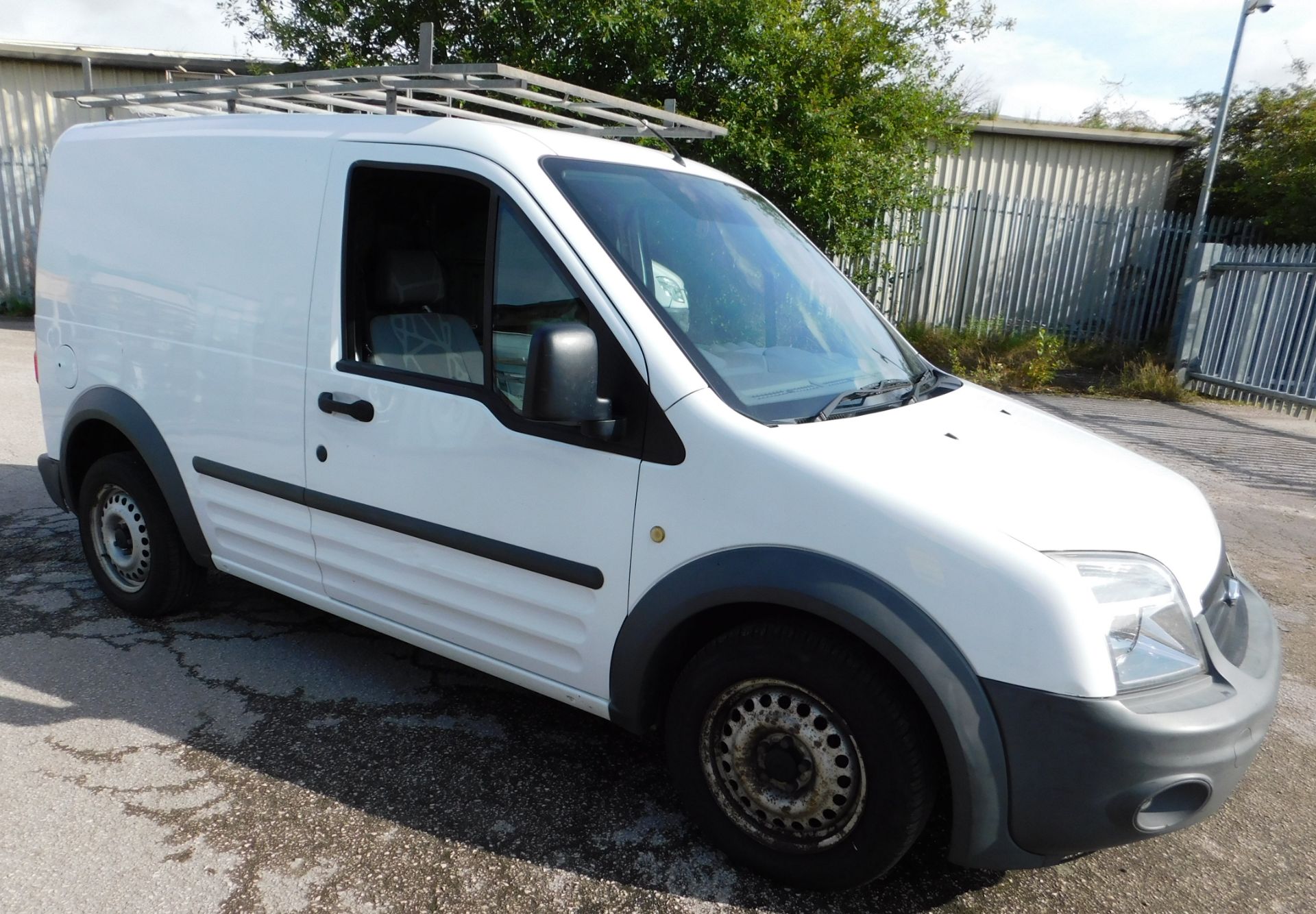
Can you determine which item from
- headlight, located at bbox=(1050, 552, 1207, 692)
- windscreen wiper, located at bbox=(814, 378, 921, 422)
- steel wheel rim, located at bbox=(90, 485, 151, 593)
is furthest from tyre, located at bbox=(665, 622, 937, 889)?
steel wheel rim, located at bbox=(90, 485, 151, 593)

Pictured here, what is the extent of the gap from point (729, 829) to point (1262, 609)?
172 centimetres

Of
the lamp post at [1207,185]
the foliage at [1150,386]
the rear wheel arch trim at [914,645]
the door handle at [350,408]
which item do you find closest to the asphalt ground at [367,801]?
the rear wheel arch trim at [914,645]

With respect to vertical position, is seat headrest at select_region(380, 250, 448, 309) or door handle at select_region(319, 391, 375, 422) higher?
seat headrest at select_region(380, 250, 448, 309)

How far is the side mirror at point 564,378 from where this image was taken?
2344 millimetres

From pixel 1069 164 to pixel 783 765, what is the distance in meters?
15.2

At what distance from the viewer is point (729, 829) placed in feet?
8.37

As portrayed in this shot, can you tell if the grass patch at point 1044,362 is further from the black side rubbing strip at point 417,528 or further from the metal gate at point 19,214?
the metal gate at point 19,214

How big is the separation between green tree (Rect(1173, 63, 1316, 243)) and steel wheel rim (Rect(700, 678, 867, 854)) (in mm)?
13818

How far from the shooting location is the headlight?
2.10 metres

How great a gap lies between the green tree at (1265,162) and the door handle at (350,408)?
46.1ft

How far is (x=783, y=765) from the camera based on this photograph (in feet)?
7.94

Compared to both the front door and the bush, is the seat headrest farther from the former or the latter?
the bush

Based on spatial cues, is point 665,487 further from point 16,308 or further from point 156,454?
point 16,308

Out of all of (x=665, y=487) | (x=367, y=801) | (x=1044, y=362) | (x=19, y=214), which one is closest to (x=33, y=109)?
(x=19, y=214)
